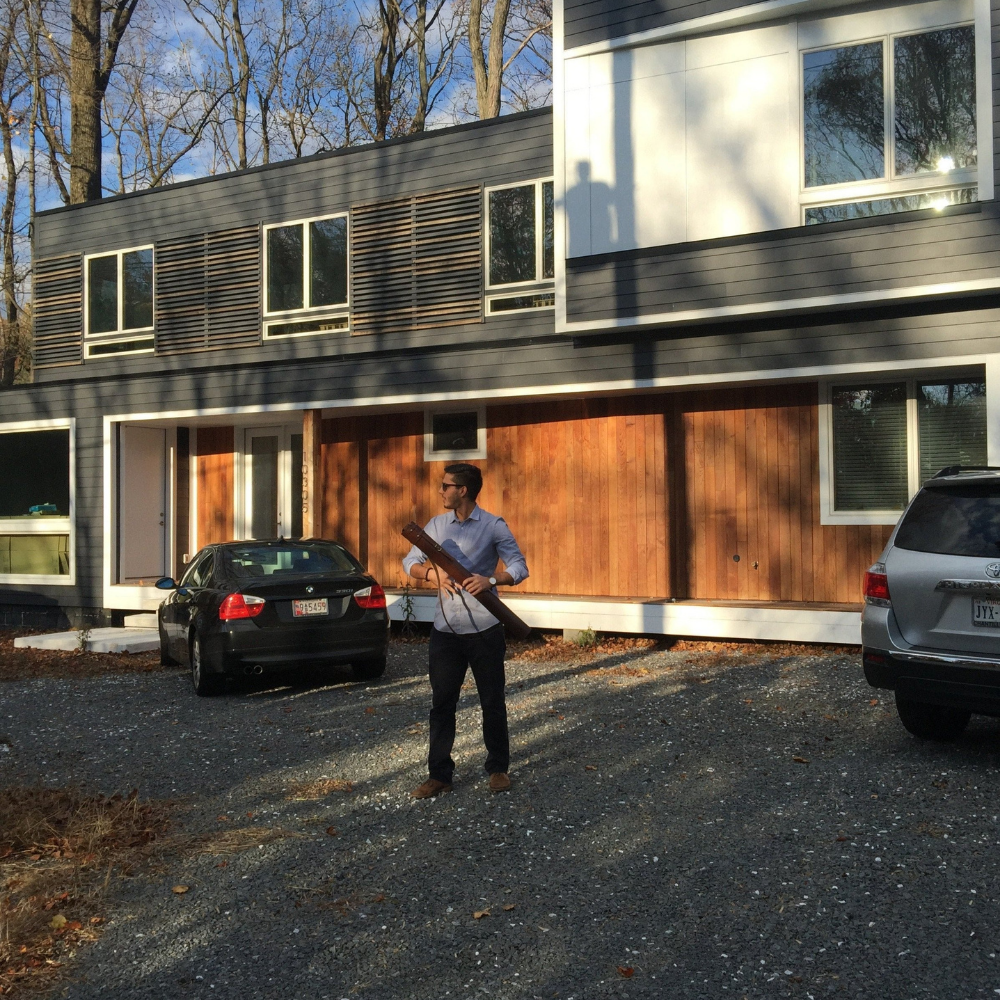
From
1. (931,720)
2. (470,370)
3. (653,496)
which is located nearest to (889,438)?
(653,496)

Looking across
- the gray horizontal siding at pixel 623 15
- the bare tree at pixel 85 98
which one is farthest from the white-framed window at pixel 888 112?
the bare tree at pixel 85 98

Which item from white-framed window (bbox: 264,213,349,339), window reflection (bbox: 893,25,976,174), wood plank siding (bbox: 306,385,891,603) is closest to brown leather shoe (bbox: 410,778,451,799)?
wood plank siding (bbox: 306,385,891,603)

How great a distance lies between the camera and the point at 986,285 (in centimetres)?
1016

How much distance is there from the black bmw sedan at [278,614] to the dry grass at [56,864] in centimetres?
327

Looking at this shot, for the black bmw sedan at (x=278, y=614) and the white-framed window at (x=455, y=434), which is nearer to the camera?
the black bmw sedan at (x=278, y=614)

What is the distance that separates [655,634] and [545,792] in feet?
21.4

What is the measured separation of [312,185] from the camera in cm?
1544

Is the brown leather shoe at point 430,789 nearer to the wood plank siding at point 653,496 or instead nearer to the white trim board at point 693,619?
the white trim board at point 693,619

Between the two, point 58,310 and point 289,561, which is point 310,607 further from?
point 58,310

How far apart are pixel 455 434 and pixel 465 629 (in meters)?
9.08

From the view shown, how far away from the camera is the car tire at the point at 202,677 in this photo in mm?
9930

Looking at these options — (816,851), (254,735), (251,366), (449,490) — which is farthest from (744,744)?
(251,366)

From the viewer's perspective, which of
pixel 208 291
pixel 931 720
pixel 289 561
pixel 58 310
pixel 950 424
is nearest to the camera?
pixel 931 720

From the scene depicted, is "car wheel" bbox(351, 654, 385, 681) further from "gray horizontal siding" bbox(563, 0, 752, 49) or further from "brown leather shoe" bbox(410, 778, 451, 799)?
"gray horizontal siding" bbox(563, 0, 752, 49)
